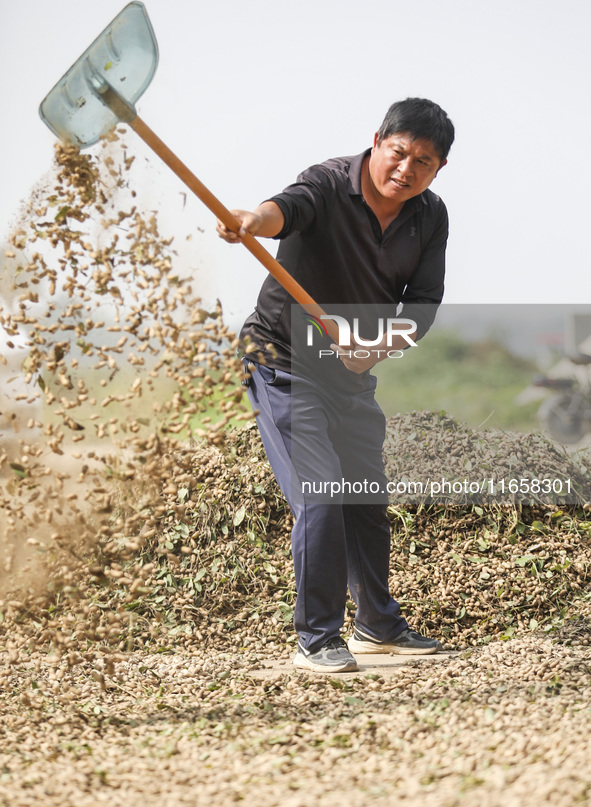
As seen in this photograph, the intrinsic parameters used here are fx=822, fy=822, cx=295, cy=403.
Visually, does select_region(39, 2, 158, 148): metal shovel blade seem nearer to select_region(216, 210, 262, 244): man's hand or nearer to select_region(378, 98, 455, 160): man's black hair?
select_region(216, 210, 262, 244): man's hand

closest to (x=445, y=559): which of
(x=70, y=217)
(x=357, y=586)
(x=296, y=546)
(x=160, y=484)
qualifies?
(x=357, y=586)

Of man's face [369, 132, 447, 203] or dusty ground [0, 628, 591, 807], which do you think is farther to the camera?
man's face [369, 132, 447, 203]

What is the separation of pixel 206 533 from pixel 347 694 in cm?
142

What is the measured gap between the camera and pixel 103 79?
240 centimetres

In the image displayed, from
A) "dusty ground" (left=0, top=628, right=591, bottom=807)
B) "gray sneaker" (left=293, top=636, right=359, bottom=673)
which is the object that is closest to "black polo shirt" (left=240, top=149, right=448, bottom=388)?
"gray sneaker" (left=293, top=636, right=359, bottom=673)

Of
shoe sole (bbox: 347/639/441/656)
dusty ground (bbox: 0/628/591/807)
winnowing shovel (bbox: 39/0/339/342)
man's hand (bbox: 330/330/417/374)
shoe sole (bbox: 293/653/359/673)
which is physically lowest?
dusty ground (bbox: 0/628/591/807)

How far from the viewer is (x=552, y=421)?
5.79 m

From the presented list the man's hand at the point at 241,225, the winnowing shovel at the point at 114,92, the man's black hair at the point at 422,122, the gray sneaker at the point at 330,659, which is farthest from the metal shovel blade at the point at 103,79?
the gray sneaker at the point at 330,659

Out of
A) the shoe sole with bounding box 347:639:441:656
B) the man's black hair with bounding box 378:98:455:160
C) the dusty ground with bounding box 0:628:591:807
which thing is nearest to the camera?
the dusty ground with bounding box 0:628:591:807

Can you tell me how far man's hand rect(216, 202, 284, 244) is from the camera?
2559mm

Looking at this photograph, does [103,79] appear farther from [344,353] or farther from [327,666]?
[327,666]

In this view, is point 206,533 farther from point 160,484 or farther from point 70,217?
point 70,217

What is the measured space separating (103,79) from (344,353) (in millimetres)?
1174

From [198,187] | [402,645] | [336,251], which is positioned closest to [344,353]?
[336,251]
